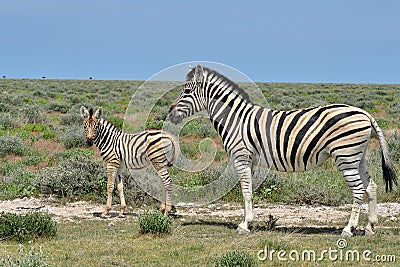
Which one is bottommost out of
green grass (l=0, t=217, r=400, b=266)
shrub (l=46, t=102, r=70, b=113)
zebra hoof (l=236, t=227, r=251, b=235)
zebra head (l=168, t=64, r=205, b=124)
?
green grass (l=0, t=217, r=400, b=266)

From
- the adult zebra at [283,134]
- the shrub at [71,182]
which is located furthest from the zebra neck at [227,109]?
the shrub at [71,182]

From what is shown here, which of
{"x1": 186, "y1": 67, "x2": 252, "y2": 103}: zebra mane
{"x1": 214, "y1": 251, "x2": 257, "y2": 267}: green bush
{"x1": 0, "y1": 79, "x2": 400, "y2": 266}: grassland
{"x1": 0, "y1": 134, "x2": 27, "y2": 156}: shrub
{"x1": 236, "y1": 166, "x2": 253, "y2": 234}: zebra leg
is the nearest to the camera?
{"x1": 214, "y1": 251, "x2": 257, "y2": 267}: green bush

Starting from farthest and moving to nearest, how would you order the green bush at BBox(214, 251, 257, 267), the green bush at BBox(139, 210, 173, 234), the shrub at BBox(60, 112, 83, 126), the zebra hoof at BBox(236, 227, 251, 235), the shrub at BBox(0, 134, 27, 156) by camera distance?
1. the shrub at BBox(60, 112, 83, 126)
2. the shrub at BBox(0, 134, 27, 156)
3. the zebra hoof at BBox(236, 227, 251, 235)
4. the green bush at BBox(139, 210, 173, 234)
5. the green bush at BBox(214, 251, 257, 267)

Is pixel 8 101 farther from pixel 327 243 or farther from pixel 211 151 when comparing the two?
pixel 327 243

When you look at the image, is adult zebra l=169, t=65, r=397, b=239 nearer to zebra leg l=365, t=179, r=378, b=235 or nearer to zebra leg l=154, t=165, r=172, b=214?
zebra leg l=365, t=179, r=378, b=235

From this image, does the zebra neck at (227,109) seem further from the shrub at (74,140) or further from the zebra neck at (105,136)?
the shrub at (74,140)

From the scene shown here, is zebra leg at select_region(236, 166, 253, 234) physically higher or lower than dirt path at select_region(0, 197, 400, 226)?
higher

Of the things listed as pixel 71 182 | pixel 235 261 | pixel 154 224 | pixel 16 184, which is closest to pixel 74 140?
pixel 16 184

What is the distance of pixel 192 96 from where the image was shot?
10180mm

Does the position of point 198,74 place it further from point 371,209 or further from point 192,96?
point 371,209

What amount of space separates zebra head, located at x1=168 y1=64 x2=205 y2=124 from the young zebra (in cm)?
129

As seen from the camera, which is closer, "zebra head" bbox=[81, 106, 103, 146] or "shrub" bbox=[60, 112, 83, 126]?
"zebra head" bbox=[81, 106, 103, 146]

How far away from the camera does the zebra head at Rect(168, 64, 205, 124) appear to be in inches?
400

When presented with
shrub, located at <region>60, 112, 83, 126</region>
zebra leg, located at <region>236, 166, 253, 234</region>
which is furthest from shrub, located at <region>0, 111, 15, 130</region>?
zebra leg, located at <region>236, 166, 253, 234</region>
